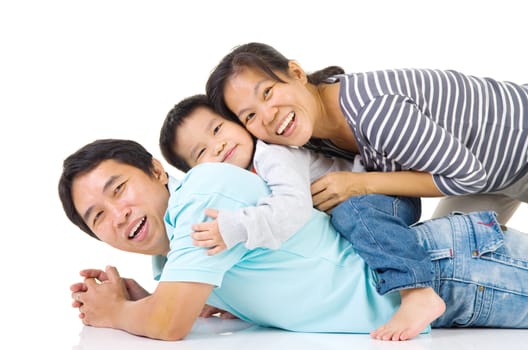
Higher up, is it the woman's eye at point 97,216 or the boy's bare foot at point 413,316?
the woman's eye at point 97,216

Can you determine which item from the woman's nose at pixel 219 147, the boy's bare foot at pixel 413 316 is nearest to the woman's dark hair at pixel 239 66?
the woman's nose at pixel 219 147

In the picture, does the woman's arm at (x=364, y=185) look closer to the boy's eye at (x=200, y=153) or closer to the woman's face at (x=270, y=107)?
the woman's face at (x=270, y=107)

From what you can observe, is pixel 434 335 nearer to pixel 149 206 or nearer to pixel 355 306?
pixel 355 306

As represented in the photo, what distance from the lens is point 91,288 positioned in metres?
2.27

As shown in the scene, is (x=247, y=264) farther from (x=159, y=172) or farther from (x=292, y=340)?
(x=159, y=172)

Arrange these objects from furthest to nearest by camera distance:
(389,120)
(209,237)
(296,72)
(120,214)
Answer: (296,72), (389,120), (120,214), (209,237)

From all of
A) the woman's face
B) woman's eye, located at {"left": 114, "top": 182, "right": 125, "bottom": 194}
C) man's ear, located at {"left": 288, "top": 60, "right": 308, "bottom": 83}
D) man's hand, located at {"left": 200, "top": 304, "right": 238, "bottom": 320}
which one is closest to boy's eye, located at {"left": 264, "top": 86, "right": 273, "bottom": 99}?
the woman's face

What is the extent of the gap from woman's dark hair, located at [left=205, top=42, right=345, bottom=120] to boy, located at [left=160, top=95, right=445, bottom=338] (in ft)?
0.13

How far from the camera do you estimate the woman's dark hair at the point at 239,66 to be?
7.97 ft

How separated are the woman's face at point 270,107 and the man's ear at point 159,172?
284 mm

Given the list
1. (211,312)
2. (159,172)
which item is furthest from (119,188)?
(211,312)

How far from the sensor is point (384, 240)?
2.08 metres

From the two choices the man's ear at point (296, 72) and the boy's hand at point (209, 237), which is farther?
the man's ear at point (296, 72)

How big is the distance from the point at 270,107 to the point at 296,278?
1.78ft
